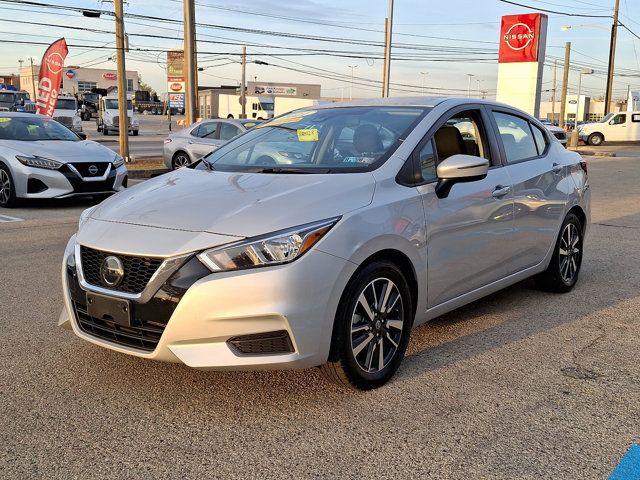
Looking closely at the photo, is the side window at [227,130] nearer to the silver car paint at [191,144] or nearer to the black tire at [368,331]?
the silver car paint at [191,144]

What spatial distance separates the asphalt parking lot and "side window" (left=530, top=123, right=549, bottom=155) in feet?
4.66

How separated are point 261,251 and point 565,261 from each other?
3505 millimetres

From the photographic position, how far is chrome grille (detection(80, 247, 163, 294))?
10.4 feet

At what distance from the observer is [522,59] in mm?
29484

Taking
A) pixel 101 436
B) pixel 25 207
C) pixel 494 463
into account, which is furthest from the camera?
pixel 25 207

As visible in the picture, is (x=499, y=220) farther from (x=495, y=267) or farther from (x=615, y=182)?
(x=615, y=182)

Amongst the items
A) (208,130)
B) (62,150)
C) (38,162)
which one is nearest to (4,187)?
(38,162)

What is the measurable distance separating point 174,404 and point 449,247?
1.88m

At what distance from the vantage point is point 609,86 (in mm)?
42219

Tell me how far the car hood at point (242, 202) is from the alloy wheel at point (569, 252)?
266 centimetres

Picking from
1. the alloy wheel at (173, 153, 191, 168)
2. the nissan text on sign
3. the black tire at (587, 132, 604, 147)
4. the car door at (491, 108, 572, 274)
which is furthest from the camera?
the black tire at (587, 132, 604, 147)

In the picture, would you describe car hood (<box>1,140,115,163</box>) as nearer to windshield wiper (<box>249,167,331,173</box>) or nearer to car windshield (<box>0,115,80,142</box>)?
car windshield (<box>0,115,80,142</box>)

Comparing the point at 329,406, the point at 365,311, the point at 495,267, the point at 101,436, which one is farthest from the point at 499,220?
the point at 101,436

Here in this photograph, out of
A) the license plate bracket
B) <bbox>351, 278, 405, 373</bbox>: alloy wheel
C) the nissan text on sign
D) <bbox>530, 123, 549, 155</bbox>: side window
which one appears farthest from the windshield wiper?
the nissan text on sign
